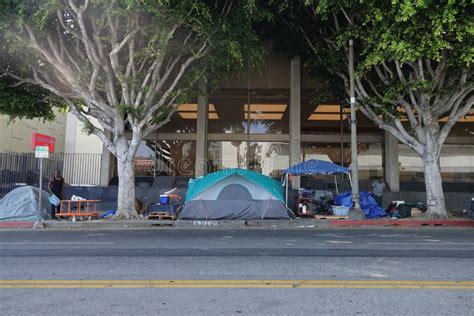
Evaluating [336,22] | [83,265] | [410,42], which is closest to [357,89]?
[336,22]

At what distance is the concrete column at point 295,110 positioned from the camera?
22719 millimetres

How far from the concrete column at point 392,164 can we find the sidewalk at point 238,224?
24.5 feet

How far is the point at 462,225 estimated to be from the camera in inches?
591

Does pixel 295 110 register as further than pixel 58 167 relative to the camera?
No

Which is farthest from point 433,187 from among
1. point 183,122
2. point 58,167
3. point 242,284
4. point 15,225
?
point 58,167

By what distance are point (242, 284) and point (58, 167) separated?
20.5 meters

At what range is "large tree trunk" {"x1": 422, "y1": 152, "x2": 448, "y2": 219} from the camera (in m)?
15.8

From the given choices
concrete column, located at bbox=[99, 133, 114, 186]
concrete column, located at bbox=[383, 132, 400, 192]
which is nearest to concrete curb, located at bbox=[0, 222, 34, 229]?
concrete column, located at bbox=[99, 133, 114, 186]

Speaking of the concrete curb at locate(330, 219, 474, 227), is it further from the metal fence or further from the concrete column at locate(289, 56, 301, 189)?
the metal fence

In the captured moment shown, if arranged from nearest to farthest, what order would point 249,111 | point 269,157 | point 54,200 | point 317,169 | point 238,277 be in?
point 238,277, point 54,200, point 317,169, point 269,157, point 249,111

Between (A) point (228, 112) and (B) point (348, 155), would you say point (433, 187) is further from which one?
(A) point (228, 112)

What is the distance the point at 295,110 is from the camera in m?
23.1

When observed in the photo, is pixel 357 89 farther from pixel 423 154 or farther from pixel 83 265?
pixel 83 265

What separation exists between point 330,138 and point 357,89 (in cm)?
646
